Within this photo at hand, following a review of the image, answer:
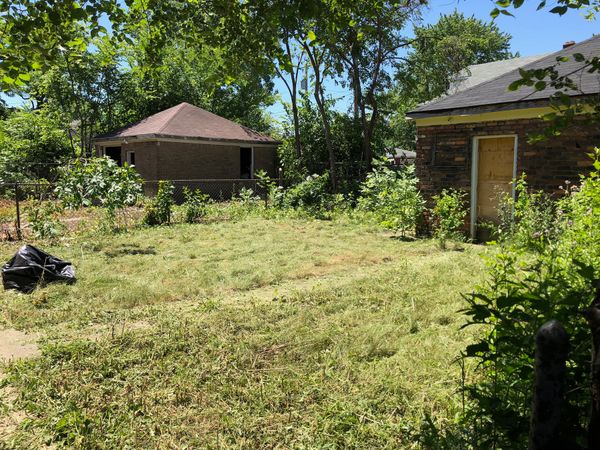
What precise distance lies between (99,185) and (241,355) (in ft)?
26.5

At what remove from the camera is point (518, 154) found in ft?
29.6

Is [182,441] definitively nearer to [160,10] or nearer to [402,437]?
[402,437]

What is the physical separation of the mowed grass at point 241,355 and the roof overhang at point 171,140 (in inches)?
519

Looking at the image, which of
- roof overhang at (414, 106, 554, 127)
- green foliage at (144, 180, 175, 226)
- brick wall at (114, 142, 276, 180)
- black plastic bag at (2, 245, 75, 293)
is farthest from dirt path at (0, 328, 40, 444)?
brick wall at (114, 142, 276, 180)

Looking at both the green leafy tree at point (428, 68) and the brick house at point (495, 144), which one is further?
the green leafy tree at point (428, 68)

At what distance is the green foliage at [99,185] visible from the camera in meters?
10.4

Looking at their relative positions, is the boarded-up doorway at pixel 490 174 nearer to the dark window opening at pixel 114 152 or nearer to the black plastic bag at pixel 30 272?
the black plastic bag at pixel 30 272

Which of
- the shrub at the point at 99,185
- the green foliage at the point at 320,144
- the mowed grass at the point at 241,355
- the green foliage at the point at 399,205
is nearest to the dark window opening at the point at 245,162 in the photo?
the green foliage at the point at 320,144

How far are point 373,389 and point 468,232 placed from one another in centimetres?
759

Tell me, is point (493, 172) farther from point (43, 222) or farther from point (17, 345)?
point (43, 222)

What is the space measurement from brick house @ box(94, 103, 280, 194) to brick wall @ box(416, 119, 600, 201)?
13.0 metres

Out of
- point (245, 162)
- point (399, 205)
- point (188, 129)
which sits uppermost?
point (188, 129)

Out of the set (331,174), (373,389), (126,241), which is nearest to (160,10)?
(373,389)

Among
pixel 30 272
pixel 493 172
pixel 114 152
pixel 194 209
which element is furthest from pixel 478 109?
pixel 114 152
